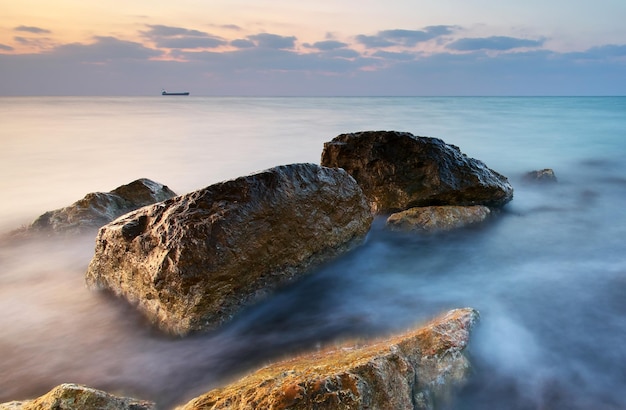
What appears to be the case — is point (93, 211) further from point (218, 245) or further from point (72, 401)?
point (72, 401)

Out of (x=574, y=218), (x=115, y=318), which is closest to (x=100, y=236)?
(x=115, y=318)

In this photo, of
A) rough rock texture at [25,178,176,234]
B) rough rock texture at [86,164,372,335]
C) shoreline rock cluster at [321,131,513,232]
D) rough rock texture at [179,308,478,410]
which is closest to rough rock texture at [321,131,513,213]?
shoreline rock cluster at [321,131,513,232]

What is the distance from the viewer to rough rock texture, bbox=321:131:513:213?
614 cm

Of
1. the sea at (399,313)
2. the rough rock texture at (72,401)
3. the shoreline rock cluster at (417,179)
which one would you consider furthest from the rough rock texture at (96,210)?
the rough rock texture at (72,401)

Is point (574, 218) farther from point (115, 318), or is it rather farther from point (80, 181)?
point (80, 181)

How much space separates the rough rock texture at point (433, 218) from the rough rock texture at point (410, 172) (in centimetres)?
21

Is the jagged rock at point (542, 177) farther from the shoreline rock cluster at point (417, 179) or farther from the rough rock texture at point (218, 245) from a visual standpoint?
the rough rock texture at point (218, 245)

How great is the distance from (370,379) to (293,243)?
204 cm

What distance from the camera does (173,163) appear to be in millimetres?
12430

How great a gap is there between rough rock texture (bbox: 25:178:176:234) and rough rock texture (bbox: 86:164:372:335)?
1756mm

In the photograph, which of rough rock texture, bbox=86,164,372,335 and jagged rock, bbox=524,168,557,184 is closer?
rough rock texture, bbox=86,164,372,335

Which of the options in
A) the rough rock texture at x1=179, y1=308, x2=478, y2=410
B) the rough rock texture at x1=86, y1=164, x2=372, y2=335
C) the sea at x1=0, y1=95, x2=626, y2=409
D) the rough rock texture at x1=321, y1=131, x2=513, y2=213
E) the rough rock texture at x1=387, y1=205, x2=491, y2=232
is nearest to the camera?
the rough rock texture at x1=179, y1=308, x2=478, y2=410

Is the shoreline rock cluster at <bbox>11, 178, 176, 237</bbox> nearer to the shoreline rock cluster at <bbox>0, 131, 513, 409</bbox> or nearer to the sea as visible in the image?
the shoreline rock cluster at <bbox>0, 131, 513, 409</bbox>

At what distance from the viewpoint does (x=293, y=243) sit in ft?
14.0
